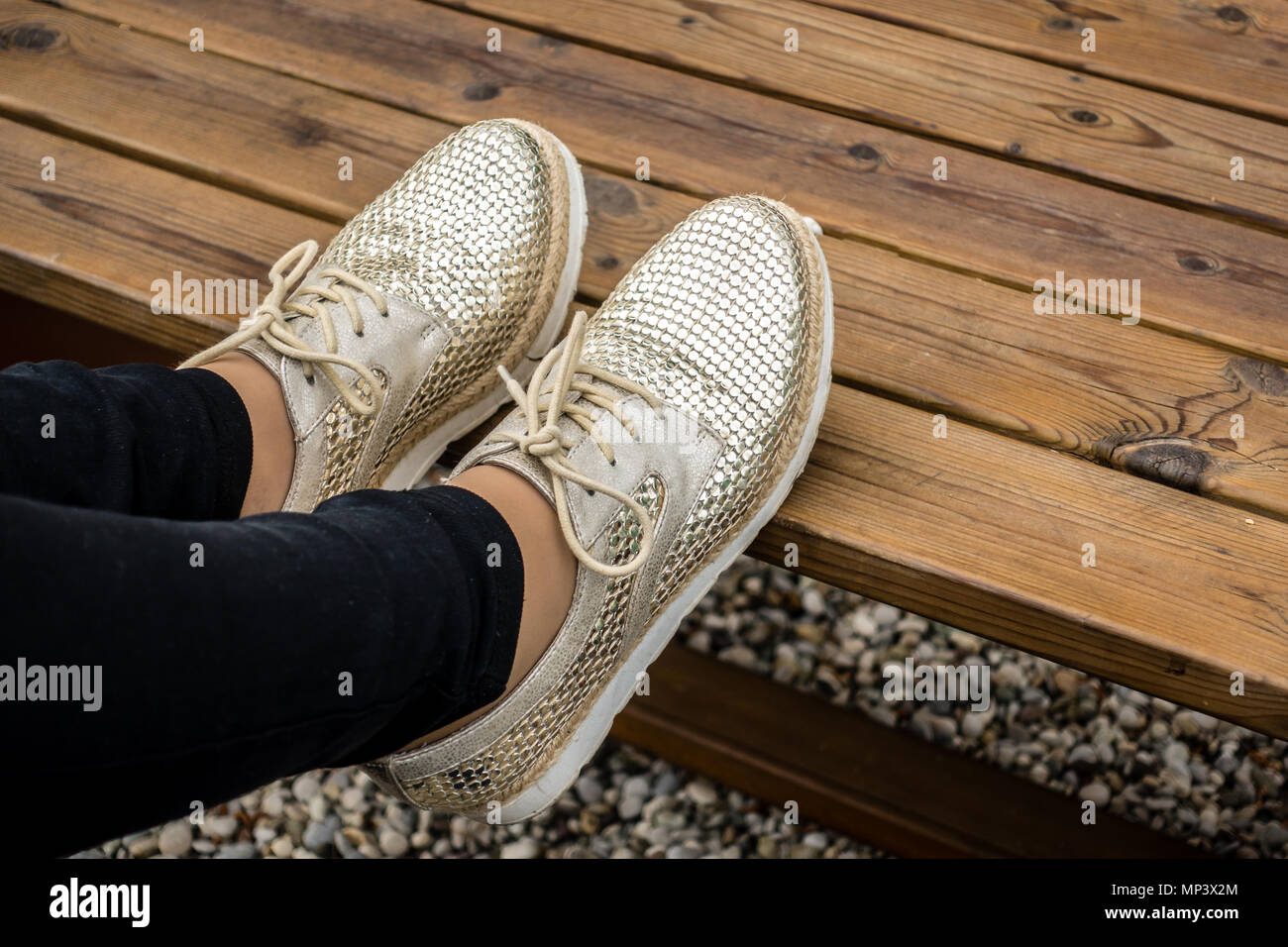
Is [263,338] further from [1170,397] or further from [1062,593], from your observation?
[1170,397]

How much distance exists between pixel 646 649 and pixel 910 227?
60 cm

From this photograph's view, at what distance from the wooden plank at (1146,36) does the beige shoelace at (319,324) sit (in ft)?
2.74

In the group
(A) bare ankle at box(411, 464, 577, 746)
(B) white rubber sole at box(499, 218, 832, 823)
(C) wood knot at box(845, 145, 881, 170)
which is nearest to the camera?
(A) bare ankle at box(411, 464, 577, 746)

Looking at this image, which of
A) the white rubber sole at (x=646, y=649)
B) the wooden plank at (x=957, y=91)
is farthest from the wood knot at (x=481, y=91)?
the white rubber sole at (x=646, y=649)

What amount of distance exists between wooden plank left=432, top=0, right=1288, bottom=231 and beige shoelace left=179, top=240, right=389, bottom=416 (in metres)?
0.62

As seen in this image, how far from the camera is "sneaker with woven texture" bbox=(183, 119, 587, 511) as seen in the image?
99 cm

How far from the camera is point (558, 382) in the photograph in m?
0.96

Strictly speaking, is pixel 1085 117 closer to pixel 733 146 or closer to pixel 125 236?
pixel 733 146

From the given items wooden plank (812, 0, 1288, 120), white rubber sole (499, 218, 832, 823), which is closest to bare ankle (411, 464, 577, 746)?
white rubber sole (499, 218, 832, 823)

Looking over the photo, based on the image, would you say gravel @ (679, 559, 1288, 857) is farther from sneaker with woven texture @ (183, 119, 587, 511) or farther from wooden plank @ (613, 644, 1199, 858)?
sneaker with woven texture @ (183, 119, 587, 511)

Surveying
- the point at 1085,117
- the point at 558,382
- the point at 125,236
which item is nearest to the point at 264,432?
the point at 558,382

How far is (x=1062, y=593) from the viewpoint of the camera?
3.24 feet
